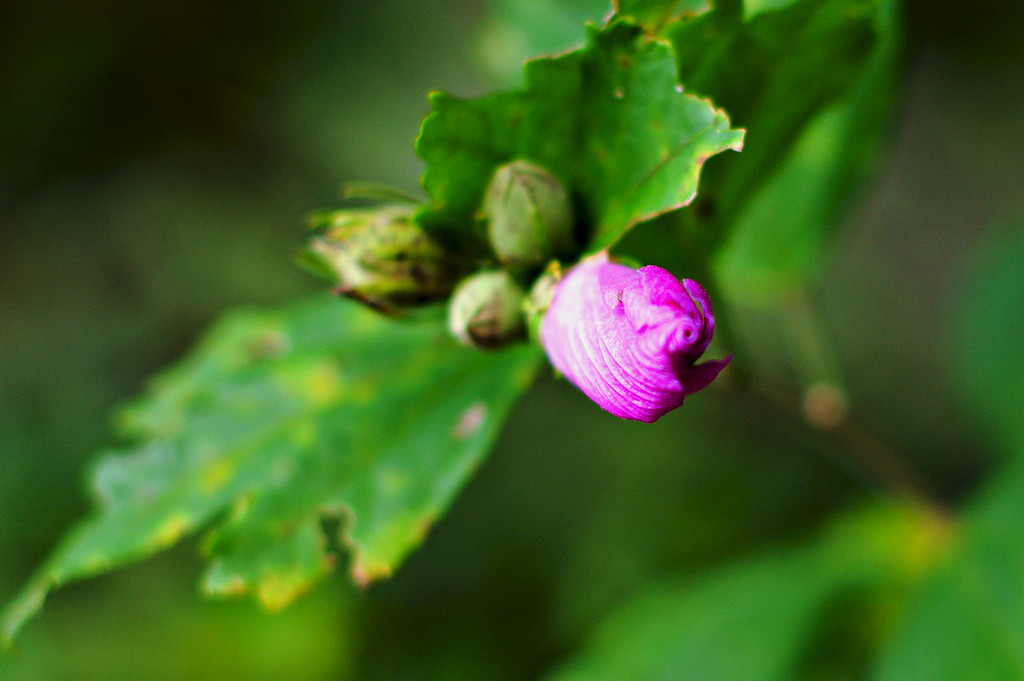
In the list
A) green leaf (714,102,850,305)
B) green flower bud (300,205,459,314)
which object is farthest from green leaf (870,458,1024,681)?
green flower bud (300,205,459,314)

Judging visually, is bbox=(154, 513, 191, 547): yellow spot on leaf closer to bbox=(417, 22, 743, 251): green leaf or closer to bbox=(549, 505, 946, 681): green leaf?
bbox=(417, 22, 743, 251): green leaf

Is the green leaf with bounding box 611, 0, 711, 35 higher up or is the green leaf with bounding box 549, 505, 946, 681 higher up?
the green leaf with bounding box 611, 0, 711, 35

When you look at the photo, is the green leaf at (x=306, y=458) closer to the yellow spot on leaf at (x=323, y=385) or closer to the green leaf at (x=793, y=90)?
the yellow spot on leaf at (x=323, y=385)

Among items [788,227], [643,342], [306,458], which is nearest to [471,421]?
[306,458]

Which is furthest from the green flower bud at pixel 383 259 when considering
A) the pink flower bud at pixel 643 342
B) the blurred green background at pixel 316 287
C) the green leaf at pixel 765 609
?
the blurred green background at pixel 316 287

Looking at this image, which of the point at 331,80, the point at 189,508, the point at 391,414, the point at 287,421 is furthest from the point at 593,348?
the point at 331,80

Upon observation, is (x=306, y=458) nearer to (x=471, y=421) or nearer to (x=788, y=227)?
(x=471, y=421)
